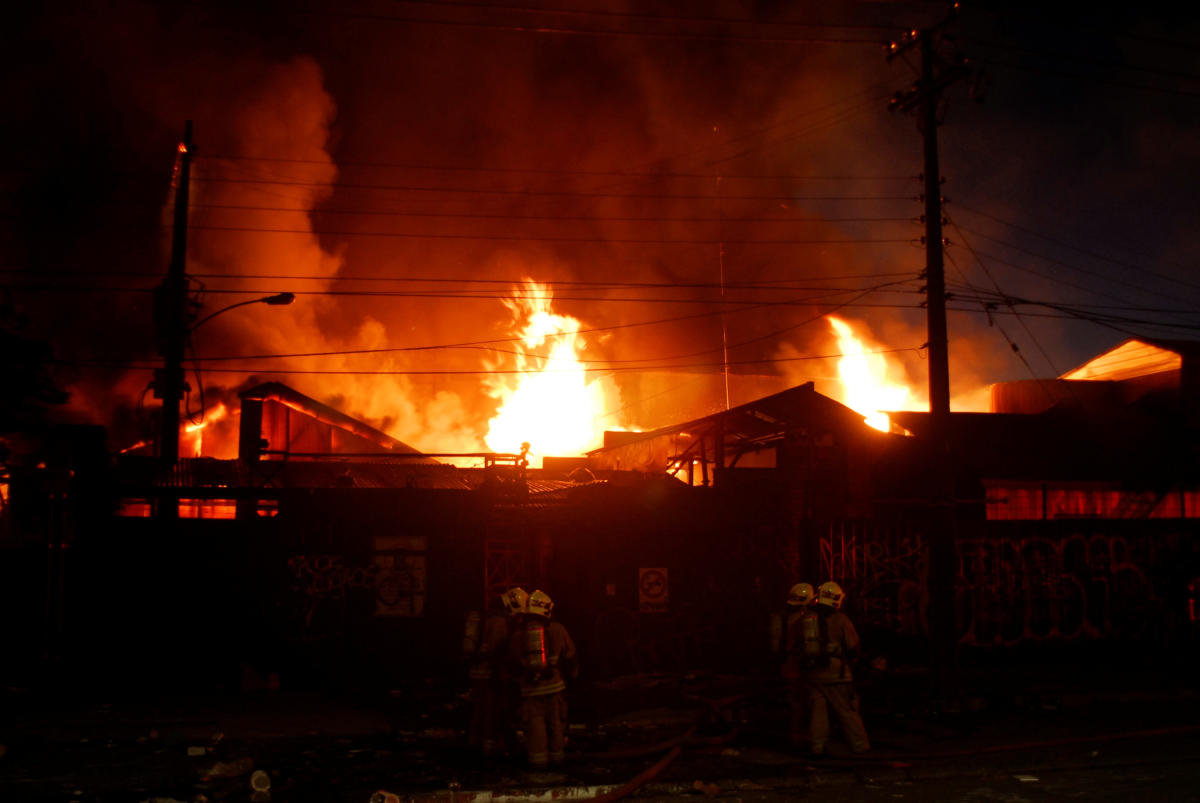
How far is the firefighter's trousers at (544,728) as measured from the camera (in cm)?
910

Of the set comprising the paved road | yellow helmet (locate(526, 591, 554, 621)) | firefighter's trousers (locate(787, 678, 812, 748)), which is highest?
yellow helmet (locate(526, 591, 554, 621))

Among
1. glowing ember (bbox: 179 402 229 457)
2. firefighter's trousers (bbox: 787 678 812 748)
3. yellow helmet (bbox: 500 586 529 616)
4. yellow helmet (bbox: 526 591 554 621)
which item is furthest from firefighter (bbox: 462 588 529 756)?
glowing ember (bbox: 179 402 229 457)

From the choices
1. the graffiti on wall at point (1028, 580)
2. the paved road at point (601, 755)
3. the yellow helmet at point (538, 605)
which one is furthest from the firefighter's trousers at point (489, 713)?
the graffiti on wall at point (1028, 580)

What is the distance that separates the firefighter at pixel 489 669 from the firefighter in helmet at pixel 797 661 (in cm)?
291

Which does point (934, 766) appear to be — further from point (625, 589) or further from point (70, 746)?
point (70, 746)

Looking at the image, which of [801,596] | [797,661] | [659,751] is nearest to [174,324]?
[659,751]

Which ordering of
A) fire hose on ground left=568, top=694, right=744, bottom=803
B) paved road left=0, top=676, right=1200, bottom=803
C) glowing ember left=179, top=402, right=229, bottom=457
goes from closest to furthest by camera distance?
fire hose on ground left=568, top=694, right=744, bottom=803 → paved road left=0, top=676, right=1200, bottom=803 → glowing ember left=179, top=402, right=229, bottom=457

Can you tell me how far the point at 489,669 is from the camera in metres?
9.91

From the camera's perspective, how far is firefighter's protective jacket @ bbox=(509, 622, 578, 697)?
9070 millimetres

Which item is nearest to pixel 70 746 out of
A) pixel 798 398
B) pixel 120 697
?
pixel 120 697

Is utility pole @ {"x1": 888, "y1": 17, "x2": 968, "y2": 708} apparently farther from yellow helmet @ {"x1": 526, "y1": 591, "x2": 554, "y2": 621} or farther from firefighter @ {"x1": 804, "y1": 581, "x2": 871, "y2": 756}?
yellow helmet @ {"x1": 526, "y1": 591, "x2": 554, "y2": 621}

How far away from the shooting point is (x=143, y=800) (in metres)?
7.99

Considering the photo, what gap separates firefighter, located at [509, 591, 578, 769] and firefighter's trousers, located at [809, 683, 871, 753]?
258 centimetres

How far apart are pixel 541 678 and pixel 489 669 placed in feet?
3.41
